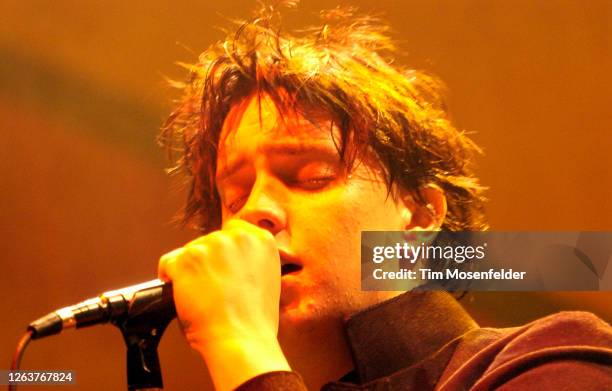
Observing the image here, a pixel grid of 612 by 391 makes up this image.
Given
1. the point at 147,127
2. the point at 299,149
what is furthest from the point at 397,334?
the point at 147,127

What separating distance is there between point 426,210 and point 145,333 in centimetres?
46

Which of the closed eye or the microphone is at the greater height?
the closed eye

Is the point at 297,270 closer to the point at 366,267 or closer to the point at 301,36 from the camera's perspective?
the point at 366,267

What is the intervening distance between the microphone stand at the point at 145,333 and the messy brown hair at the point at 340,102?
33 cm

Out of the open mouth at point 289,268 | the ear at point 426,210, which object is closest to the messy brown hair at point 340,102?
the ear at point 426,210

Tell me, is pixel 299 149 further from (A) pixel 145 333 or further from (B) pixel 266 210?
(A) pixel 145 333

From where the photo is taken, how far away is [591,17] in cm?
131

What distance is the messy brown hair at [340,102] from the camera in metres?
1.18

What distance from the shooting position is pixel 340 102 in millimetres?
1168

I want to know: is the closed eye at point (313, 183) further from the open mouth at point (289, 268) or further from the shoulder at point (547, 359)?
the shoulder at point (547, 359)

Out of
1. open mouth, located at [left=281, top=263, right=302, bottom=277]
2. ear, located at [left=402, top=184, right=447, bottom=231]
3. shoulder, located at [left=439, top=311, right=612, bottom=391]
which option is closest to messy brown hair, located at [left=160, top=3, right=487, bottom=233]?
ear, located at [left=402, top=184, right=447, bottom=231]

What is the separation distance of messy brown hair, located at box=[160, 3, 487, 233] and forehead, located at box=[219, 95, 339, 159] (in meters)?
0.01

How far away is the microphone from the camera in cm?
91

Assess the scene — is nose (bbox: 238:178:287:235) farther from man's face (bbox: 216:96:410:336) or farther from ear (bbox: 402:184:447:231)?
ear (bbox: 402:184:447:231)
